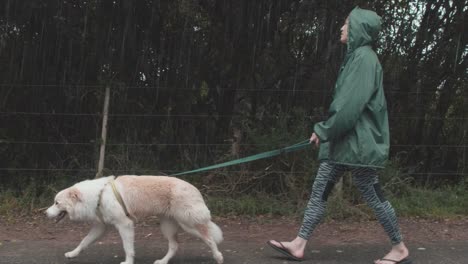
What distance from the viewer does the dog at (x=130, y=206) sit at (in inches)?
169

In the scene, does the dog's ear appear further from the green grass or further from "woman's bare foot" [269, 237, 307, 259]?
the green grass

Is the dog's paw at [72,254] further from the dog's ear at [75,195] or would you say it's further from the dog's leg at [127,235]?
the dog's ear at [75,195]

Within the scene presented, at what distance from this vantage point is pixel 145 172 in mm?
7074

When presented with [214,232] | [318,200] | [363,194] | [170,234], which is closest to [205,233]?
[214,232]

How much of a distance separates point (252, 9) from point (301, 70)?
121 centimetres

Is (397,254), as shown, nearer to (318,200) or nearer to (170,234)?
(318,200)

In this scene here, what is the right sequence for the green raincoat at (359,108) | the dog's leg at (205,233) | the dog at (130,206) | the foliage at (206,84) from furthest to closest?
the foliage at (206,84)
the dog's leg at (205,233)
the dog at (130,206)
the green raincoat at (359,108)

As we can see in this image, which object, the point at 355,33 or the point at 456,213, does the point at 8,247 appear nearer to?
the point at 355,33

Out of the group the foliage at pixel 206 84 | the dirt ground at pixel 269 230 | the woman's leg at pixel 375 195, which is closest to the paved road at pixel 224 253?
the dirt ground at pixel 269 230

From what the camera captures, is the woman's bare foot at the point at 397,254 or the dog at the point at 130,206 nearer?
the dog at the point at 130,206

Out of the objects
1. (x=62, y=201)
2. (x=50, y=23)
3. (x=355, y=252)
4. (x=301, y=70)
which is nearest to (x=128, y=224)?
(x=62, y=201)

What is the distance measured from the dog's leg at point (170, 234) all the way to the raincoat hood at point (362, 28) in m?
2.21

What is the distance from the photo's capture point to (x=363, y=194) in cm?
445

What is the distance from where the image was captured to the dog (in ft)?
14.0
